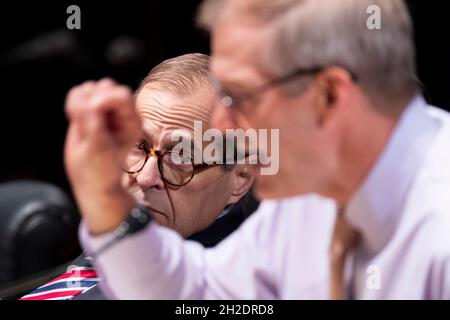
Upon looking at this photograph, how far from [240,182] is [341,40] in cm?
63

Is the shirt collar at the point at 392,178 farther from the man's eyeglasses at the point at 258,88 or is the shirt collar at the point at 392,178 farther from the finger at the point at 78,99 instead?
the finger at the point at 78,99

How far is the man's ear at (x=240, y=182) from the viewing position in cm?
146

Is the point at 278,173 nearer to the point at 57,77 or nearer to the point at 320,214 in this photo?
the point at 320,214

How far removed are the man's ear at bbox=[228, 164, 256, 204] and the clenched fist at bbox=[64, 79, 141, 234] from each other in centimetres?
53

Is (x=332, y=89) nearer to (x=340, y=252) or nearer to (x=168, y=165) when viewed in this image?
(x=340, y=252)

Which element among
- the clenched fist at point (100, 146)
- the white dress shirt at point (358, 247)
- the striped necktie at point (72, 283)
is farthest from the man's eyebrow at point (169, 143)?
the clenched fist at point (100, 146)

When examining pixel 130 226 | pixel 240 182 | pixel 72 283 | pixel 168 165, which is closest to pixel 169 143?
pixel 168 165

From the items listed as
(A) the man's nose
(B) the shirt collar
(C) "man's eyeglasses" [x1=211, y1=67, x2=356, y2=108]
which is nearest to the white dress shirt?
(B) the shirt collar

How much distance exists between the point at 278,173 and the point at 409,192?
0.50 ft

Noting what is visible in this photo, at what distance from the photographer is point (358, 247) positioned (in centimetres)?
100

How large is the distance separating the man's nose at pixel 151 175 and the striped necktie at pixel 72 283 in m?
0.16

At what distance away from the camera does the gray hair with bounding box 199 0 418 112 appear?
90 centimetres

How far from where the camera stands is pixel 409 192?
95 cm

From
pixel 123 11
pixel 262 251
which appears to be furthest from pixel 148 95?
pixel 123 11
